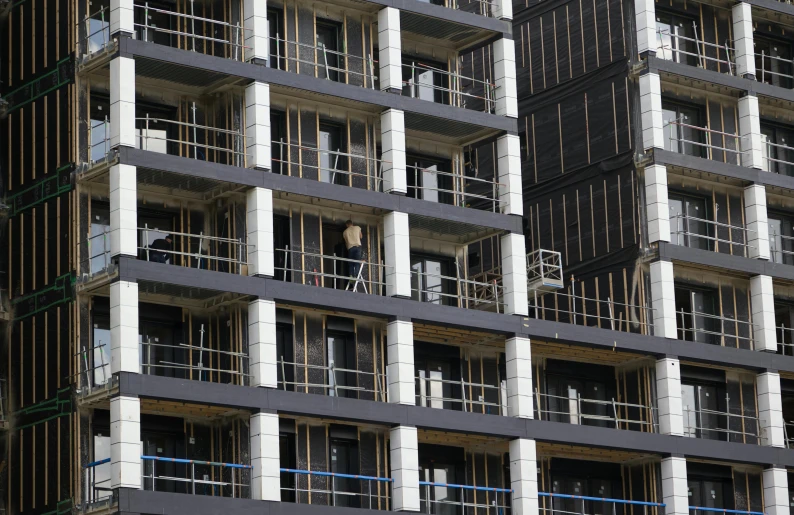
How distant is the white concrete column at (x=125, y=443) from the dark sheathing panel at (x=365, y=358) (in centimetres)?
1095

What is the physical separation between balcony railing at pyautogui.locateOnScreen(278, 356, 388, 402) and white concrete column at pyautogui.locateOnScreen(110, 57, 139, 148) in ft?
34.2

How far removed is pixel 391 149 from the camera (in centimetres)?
7781

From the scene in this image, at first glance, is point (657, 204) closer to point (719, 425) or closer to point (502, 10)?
point (719, 425)

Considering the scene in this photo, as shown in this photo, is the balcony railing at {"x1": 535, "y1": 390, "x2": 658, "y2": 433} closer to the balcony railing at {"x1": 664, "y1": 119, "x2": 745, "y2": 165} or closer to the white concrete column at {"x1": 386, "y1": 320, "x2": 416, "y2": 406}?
the white concrete column at {"x1": 386, "y1": 320, "x2": 416, "y2": 406}

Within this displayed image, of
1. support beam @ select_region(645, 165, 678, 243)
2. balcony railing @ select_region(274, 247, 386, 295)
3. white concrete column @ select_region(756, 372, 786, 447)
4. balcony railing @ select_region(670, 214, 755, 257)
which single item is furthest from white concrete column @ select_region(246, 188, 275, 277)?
white concrete column @ select_region(756, 372, 786, 447)

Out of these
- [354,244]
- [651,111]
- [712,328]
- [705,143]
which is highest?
[651,111]

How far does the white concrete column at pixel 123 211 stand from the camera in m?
69.3

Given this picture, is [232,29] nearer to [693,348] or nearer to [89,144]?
[89,144]

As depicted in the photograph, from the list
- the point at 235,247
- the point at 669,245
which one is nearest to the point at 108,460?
the point at 235,247

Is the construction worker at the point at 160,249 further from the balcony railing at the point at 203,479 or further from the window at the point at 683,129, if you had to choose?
the window at the point at 683,129

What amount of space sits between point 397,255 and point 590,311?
13361mm

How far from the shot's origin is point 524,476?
76.8m

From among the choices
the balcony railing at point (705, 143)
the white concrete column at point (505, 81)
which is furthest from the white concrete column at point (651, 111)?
the white concrete column at point (505, 81)

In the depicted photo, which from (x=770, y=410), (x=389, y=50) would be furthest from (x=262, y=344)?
(x=770, y=410)
